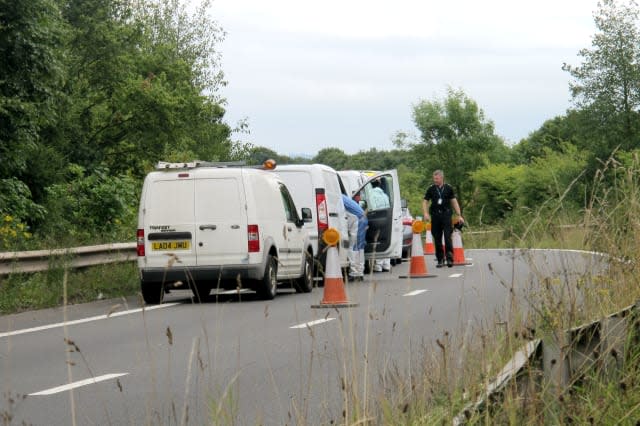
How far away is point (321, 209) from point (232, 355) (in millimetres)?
10379

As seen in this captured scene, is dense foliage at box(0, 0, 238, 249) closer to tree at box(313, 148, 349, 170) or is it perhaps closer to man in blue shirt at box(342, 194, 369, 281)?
man in blue shirt at box(342, 194, 369, 281)

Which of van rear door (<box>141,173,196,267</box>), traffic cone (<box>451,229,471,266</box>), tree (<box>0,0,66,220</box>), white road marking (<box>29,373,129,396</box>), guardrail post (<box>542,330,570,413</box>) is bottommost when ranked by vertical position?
white road marking (<box>29,373,129,396</box>)

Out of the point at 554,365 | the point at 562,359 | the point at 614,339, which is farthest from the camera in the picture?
the point at 614,339

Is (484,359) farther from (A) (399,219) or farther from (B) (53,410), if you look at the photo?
(A) (399,219)

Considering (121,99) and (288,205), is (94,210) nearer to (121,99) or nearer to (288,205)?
(288,205)

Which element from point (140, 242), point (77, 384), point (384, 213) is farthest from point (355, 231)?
point (77, 384)

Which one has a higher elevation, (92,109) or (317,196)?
(92,109)

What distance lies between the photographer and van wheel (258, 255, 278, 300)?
18.1 meters

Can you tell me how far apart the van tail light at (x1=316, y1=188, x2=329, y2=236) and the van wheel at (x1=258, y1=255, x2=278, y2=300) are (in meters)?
2.65

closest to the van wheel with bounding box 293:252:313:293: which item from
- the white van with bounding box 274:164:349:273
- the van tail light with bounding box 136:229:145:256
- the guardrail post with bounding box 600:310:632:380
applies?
the white van with bounding box 274:164:349:273

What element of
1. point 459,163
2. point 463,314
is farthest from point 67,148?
point 459,163

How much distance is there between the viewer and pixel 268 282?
18234 millimetres

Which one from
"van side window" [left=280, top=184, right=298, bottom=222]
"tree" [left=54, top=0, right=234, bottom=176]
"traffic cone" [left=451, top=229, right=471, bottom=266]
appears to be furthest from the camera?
"tree" [left=54, top=0, right=234, bottom=176]

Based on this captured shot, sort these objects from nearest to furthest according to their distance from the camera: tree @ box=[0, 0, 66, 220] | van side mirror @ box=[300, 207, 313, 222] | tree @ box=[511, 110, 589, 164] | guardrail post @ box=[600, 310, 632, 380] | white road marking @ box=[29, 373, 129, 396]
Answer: guardrail post @ box=[600, 310, 632, 380]
white road marking @ box=[29, 373, 129, 396]
van side mirror @ box=[300, 207, 313, 222]
tree @ box=[0, 0, 66, 220]
tree @ box=[511, 110, 589, 164]
